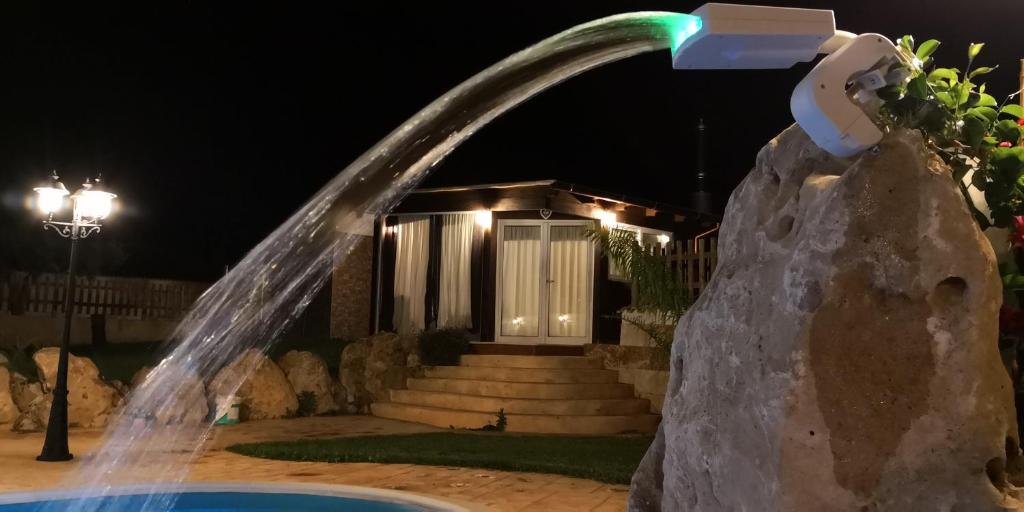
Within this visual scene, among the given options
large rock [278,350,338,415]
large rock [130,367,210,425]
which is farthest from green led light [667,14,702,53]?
large rock [278,350,338,415]

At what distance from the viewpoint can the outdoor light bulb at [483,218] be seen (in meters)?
15.8

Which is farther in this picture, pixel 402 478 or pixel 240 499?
pixel 402 478

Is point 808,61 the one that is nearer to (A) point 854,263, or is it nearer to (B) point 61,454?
(A) point 854,263

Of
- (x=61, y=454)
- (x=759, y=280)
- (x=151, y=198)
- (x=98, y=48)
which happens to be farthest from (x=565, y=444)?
(x=151, y=198)

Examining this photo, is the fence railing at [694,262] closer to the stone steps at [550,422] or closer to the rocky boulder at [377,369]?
the stone steps at [550,422]

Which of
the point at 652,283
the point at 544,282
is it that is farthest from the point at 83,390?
the point at 652,283

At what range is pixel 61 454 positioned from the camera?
8258mm

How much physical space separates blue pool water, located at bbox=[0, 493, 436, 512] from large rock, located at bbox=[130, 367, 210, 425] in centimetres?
509

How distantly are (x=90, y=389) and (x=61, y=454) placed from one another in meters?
3.38

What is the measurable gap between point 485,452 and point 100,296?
12.8 m

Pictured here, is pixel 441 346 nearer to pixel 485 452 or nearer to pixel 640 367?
pixel 640 367

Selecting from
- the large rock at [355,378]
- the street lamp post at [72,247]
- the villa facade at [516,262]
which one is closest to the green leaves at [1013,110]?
the street lamp post at [72,247]

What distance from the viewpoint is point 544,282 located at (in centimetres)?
1542

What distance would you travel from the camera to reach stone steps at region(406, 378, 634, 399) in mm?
12406
